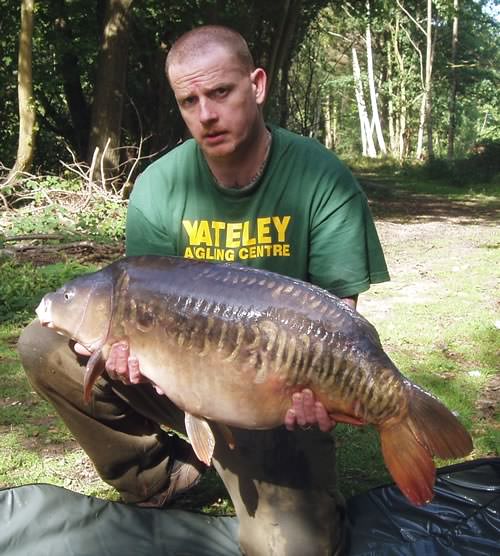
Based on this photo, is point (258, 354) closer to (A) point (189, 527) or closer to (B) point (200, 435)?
(B) point (200, 435)

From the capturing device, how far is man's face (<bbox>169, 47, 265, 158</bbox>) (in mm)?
2002

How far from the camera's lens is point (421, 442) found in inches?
65.1

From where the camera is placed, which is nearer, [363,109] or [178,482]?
[178,482]

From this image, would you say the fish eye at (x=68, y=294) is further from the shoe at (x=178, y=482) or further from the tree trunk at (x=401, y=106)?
the tree trunk at (x=401, y=106)

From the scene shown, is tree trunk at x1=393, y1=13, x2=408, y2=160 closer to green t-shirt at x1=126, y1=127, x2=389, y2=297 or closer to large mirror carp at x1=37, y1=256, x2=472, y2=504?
green t-shirt at x1=126, y1=127, x2=389, y2=297

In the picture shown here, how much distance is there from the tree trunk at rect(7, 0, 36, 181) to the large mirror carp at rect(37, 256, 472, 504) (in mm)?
6817

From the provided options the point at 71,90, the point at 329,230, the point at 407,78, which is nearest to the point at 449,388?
the point at 329,230

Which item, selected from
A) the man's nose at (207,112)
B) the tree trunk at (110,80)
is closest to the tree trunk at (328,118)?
the tree trunk at (110,80)

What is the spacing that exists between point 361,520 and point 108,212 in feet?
18.8

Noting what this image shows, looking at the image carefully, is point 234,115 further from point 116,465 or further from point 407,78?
point 407,78

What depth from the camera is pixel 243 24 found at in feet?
37.9

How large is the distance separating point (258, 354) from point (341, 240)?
0.60 m

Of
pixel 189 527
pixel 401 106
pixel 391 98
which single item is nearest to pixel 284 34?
pixel 189 527

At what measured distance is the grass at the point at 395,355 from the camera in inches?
104
